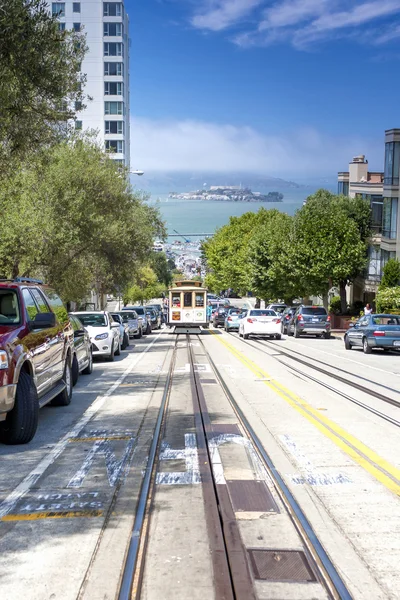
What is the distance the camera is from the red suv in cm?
866

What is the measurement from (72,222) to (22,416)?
1700 cm

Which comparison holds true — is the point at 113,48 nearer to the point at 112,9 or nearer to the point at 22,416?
the point at 112,9

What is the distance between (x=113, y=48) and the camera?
275ft

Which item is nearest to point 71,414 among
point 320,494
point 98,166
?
point 320,494

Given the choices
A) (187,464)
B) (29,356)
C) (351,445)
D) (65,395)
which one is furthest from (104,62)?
(187,464)

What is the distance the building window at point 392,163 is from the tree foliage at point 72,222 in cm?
1714

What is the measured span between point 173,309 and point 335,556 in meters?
37.3

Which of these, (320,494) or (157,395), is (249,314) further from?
(320,494)

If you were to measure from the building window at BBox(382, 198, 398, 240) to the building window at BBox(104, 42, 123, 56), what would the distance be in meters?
47.0

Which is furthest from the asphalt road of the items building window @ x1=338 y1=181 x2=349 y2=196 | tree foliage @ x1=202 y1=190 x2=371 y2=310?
building window @ x1=338 y1=181 x2=349 y2=196

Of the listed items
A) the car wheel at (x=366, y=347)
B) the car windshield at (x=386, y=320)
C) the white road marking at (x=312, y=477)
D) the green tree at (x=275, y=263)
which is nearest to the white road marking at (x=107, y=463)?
the white road marking at (x=312, y=477)

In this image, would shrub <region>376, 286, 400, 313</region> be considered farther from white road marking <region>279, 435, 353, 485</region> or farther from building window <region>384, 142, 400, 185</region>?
white road marking <region>279, 435, 353, 485</region>

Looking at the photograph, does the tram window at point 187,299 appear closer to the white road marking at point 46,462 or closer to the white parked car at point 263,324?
the white parked car at point 263,324

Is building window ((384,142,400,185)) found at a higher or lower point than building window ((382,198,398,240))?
higher
